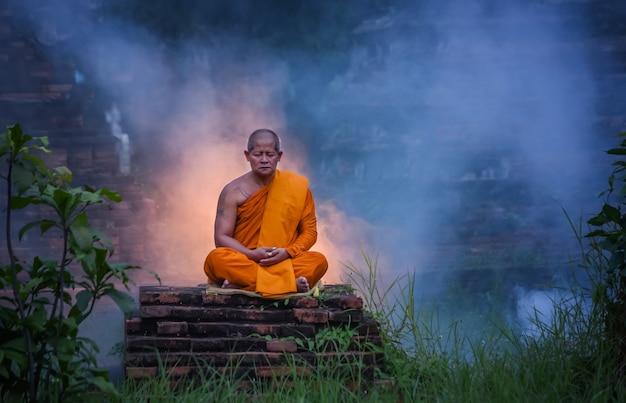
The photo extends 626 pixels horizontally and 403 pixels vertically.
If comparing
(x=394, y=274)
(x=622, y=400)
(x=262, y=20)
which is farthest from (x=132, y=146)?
(x=622, y=400)

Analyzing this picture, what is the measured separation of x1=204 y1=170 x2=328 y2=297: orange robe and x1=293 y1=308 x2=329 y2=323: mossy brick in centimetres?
33

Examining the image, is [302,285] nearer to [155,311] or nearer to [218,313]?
[218,313]

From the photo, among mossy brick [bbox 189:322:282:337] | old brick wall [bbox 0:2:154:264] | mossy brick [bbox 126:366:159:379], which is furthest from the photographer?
old brick wall [bbox 0:2:154:264]

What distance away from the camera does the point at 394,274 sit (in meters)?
8.09

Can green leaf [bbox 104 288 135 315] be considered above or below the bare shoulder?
below

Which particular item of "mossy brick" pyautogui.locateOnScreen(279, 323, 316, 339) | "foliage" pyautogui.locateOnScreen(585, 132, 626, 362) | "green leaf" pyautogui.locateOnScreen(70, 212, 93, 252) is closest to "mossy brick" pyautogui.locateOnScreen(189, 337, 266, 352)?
"mossy brick" pyautogui.locateOnScreen(279, 323, 316, 339)

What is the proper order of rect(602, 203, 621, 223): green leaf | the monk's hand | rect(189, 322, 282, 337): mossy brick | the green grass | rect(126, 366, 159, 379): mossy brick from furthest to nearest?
the monk's hand < rect(189, 322, 282, 337): mossy brick < rect(126, 366, 159, 379): mossy brick < rect(602, 203, 621, 223): green leaf < the green grass

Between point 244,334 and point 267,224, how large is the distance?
94 centimetres

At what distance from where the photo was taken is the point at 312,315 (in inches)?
165

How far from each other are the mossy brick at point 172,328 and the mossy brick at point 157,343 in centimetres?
5

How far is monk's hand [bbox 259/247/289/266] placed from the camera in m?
4.65

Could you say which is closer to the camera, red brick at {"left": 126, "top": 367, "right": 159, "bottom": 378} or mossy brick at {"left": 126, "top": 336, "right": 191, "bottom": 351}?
red brick at {"left": 126, "top": 367, "right": 159, "bottom": 378}

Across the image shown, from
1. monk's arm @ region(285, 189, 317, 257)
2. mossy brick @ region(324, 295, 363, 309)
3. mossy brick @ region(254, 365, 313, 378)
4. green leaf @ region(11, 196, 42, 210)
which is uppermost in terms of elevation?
monk's arm @ region(285, 189, 317, 257)

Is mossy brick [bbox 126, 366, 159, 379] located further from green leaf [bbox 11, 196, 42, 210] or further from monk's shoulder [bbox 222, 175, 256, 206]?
monk's shoulder [bbox 222, 175, 256, 206]
